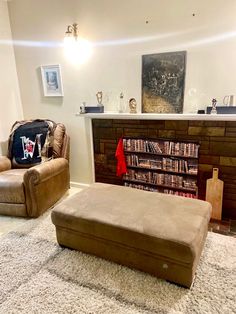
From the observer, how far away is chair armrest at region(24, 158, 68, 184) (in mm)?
2455

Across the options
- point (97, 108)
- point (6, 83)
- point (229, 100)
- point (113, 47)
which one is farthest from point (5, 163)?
point (229, 100)

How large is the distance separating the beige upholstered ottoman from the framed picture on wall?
1729mm

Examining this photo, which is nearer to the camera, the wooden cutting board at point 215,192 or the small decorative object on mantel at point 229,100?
the small decorative object on mantel at point 229,100

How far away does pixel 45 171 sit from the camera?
259 centimetres

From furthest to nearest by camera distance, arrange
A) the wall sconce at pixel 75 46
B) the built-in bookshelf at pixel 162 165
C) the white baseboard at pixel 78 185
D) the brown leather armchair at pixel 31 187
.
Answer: the white baseboard at pixel 78 185
the wall sconce at pixel 75 46
the built-in bookshelf at pixel 162 165
the brown leather armchair at pixel 31 187

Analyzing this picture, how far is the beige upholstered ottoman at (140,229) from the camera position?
157 centimetres

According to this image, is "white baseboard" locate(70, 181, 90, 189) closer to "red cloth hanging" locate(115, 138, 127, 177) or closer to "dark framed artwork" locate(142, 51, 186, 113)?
"red cloth hanging" locate(115, 138, 127, 177)

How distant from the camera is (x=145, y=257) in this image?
1.69m

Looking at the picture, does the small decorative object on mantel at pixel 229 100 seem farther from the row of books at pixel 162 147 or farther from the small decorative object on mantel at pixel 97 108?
the small decorative object on mantel at pixel 97 108

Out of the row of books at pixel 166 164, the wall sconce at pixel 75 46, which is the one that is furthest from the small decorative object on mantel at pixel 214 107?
the wall sconce at pixel 75 46

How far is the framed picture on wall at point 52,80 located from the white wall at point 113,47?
0.23 ft

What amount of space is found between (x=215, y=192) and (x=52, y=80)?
98.8 inches

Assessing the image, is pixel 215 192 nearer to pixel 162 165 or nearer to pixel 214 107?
pixel 162 165

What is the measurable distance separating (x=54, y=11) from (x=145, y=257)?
9.94ft
